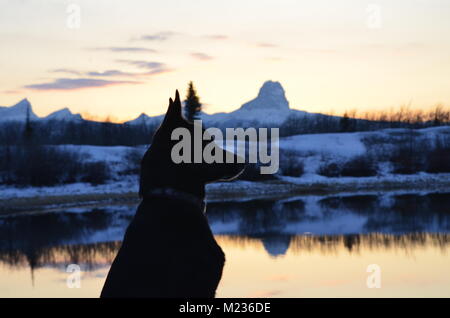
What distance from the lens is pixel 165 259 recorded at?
424 centimetres

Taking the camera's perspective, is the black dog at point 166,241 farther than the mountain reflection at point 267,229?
No

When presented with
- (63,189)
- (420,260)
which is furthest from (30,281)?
(63,189)

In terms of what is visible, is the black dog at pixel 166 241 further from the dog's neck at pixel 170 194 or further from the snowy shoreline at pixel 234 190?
the snowy shoreline at pixel 234 190

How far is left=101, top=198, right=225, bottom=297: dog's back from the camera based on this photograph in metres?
4.23

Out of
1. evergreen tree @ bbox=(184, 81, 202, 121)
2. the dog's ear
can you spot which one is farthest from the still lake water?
evergreen tree @ bbox=(184, 81, 202, 121)

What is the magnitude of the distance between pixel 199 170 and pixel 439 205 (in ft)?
79.3

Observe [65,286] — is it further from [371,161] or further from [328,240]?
[371,161]

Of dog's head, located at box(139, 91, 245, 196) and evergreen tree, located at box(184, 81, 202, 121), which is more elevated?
evergreen tree, located at box(184, 81, 202, 121)

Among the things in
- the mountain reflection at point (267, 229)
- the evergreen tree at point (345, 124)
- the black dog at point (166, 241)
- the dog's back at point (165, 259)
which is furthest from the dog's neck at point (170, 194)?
the evergreen tree at point (345, 124)

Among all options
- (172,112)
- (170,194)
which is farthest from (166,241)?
(172,112)

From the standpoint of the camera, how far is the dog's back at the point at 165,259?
13.9 ft

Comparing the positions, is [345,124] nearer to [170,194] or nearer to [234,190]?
[234,190]

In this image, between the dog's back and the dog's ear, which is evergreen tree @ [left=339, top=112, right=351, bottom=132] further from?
the dog's back

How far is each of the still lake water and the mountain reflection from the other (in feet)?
0.10
